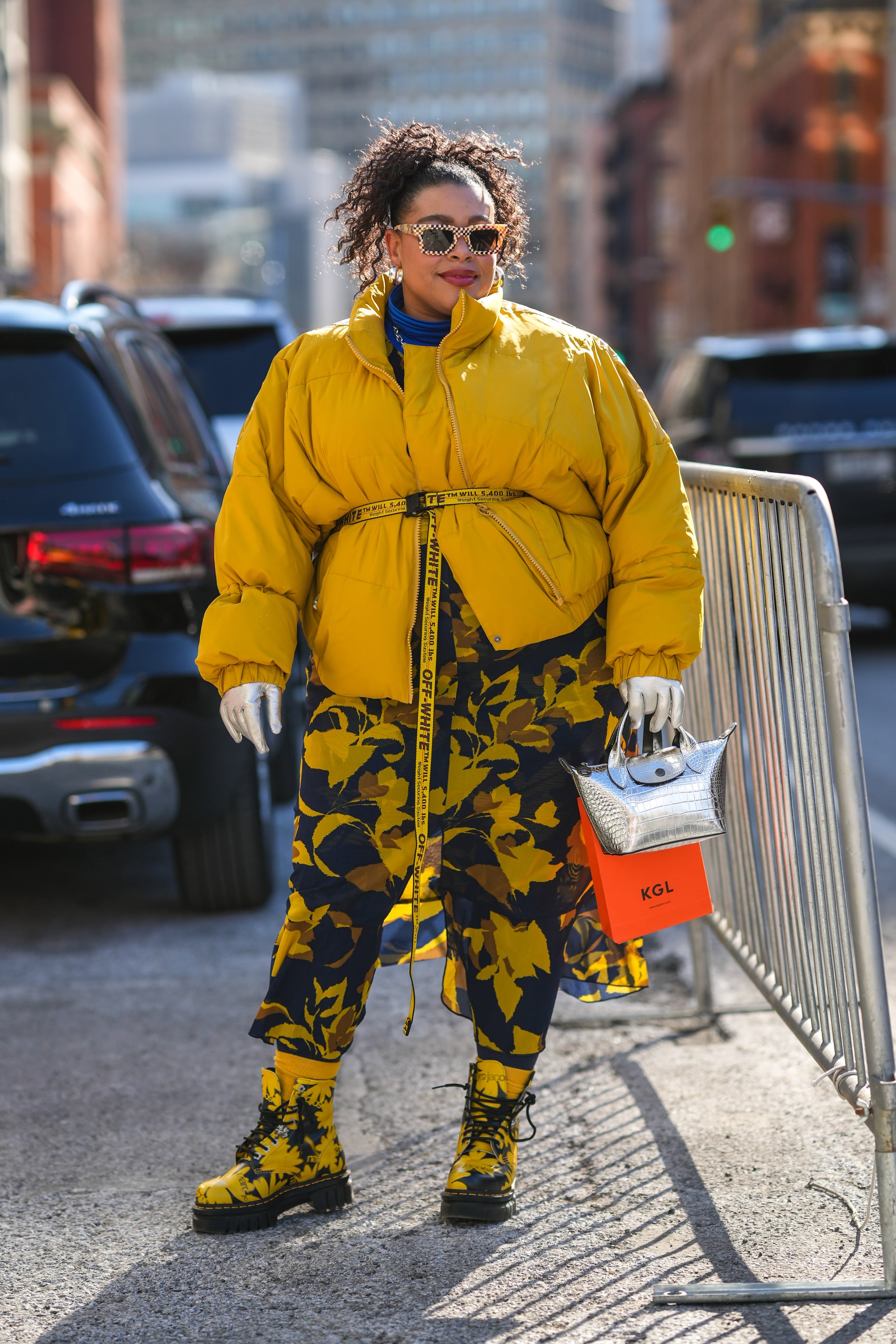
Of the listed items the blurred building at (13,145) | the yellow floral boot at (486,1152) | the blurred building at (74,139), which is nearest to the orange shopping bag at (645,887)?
the yellow floral boot at (486,1152)

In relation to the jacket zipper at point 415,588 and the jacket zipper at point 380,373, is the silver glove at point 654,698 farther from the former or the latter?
the jacket zipper at point 380,373

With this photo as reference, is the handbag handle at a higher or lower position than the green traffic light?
lower

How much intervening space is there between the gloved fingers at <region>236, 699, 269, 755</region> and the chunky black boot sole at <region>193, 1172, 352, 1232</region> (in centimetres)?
82

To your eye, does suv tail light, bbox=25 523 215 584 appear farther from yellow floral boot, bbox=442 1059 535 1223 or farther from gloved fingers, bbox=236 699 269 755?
yellow floral boot, bbox=442 1059 535 1223

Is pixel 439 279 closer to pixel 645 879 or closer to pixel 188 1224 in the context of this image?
pixel 645 879

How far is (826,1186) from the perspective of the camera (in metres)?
3.25

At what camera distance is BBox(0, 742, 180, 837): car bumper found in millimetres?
4586

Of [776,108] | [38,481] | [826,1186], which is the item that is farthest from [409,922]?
[776,108]

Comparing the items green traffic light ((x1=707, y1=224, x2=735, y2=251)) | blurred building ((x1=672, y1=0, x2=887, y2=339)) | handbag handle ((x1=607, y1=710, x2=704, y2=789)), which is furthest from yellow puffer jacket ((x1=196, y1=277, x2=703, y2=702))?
blurred building ((x1=672, y1=0, x2=887, y2=339))

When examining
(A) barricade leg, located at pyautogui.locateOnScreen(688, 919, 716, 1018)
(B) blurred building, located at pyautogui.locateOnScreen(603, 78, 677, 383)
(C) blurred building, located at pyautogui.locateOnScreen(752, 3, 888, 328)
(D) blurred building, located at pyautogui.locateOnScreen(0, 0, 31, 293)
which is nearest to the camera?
(A) barricade leg, located at pyautogui.locateOnScreen(688, 919, 716, 1018)

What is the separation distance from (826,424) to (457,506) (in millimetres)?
8238

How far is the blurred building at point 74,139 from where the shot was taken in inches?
1885

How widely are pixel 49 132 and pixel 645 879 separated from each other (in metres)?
49.0

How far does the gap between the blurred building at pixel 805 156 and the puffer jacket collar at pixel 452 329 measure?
147 feet
